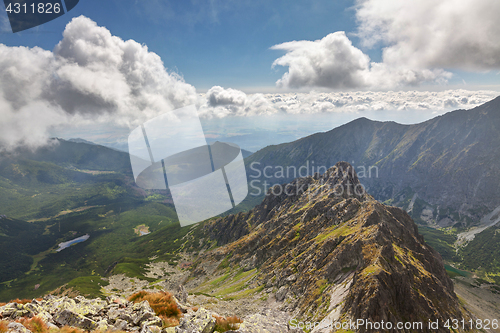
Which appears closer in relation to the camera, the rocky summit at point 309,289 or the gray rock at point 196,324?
the gray rock at point 196,324

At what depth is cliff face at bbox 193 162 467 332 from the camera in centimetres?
4175

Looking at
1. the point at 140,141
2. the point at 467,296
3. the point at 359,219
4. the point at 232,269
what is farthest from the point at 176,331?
the point at 467,296

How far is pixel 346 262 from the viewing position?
55.5m

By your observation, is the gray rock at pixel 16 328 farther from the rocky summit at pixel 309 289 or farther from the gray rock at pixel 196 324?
the gray rock at pixel 196 324

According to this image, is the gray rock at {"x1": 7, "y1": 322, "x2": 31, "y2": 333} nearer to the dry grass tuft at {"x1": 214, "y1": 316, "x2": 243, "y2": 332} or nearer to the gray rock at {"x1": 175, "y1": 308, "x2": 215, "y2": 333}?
the gray rock at {"x1": 175, "y1": 308, "x2": 215, "y2": 333}

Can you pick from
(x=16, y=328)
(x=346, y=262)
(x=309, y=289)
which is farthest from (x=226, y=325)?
(x=346, y=262)

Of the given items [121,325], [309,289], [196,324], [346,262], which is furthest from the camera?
[309,289]

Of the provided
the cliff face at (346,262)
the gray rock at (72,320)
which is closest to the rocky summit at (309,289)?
the gray rock at (72,320)

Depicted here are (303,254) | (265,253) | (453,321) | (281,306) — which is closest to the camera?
(453,321)

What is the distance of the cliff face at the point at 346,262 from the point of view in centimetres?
4175

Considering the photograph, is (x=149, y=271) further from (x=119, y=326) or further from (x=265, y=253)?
(x=119, y=326)

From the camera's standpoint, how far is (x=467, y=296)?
15162cm

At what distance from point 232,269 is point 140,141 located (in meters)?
95.6

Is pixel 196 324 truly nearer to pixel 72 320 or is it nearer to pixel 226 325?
pixel 226 325
